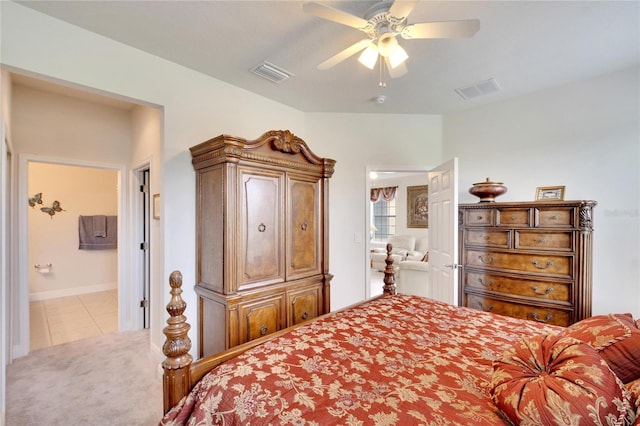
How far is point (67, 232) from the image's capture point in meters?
5.12

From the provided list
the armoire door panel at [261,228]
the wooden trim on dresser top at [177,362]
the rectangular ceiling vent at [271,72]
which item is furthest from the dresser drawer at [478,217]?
the wooden trim on dresser top at [177,362]

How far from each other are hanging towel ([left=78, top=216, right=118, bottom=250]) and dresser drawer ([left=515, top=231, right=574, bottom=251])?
6400 millimetres

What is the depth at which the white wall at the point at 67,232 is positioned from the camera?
4820 mm

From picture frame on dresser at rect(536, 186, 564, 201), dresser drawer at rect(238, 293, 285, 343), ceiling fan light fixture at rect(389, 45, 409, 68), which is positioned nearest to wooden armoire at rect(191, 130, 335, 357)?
dresser drawer at rect(238, 293, 285, 343)

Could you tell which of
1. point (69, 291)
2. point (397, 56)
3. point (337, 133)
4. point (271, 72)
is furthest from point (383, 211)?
point (69, 291)

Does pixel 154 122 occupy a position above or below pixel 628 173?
above

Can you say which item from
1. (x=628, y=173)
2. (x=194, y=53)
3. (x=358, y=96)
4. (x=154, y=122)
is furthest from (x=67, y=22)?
(x=628, y=173)

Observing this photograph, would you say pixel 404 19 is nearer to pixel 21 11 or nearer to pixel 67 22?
pixel 67 22

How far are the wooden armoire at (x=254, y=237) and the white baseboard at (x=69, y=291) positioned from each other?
168 inches

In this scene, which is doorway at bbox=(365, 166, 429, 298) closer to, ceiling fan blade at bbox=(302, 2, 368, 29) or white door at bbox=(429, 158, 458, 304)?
white door at bbox=(429, 158, 458, 304)

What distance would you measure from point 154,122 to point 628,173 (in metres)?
4.46

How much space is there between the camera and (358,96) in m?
3.14

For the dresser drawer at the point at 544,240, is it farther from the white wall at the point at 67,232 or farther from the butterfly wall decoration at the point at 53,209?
the butterfly wall decoration at the point at 53,209

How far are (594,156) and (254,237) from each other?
3.22 meters
